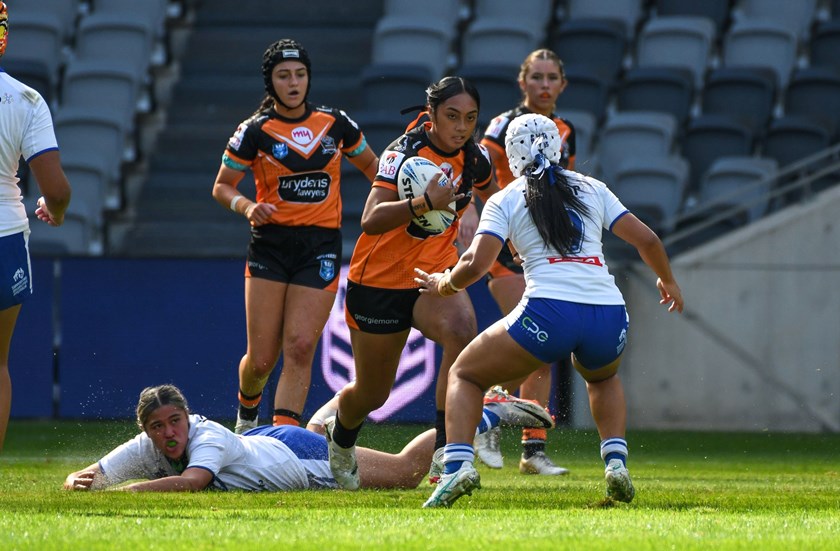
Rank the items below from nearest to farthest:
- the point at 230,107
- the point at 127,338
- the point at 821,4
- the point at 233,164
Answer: the point at 233,164
the point at 127,338
the point at 230,107
the point at 821,4

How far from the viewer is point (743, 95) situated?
693 inches

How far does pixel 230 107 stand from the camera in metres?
18.8

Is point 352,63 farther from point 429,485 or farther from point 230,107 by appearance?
point 429,485

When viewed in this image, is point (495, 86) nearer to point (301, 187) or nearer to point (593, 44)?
point (593, 44)

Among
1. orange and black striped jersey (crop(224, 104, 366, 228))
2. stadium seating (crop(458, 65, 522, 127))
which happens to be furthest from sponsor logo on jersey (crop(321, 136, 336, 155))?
stadium seating (crop(458, 65, 522, 127))

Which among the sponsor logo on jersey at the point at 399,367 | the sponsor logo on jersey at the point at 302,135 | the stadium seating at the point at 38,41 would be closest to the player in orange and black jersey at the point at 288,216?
the sponsor logo on jersey at the point at 302,135

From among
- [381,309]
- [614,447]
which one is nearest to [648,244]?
[614,447]

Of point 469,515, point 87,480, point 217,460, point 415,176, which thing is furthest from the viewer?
point 415,176

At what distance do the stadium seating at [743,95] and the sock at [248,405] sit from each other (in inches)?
368

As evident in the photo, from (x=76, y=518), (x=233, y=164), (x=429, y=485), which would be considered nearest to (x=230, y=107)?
(x=233, y=164)

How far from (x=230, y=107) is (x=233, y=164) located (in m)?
9.64

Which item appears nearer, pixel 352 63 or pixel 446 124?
pixel 446 124

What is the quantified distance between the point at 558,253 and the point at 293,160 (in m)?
3.08

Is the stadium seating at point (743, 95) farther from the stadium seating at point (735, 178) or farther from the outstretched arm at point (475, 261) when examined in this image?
the outstretched arm at point (475, 261)
